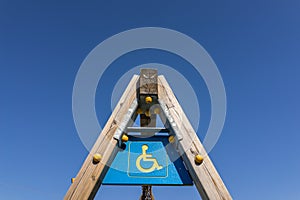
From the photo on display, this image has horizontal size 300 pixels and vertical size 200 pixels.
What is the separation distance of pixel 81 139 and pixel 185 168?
111 cm

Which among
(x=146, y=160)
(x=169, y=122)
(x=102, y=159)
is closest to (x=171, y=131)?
(x=169, y=122)

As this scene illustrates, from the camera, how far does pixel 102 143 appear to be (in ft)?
10.1

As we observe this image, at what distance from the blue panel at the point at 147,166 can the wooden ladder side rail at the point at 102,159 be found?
113mm

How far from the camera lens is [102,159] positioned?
2.99m

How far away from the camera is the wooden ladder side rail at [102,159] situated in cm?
289

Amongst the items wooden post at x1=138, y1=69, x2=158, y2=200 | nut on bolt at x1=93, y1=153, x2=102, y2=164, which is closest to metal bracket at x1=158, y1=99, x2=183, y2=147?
wooden post at x1=138, y1=69, x2=158, y2=200

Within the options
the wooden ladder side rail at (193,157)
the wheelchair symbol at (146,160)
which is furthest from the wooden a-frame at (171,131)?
the wheelchair symbol at (146,160)

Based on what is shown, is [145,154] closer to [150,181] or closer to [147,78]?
[150,181]

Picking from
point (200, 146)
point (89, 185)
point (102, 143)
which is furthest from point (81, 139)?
point (200, 146)

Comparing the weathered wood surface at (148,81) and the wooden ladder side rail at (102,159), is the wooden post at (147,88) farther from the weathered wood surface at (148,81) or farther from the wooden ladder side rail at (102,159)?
the wooden ladder side rail at (102,159)

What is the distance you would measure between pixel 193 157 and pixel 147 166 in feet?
1.71

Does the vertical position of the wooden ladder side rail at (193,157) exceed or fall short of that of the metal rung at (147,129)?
it falls short

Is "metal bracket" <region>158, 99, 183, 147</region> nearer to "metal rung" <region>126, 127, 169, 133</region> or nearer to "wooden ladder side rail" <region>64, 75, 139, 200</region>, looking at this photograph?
"metal rung" <region>126, 127, 169, 133</region>

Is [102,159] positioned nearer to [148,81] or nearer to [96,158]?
[96,158]
